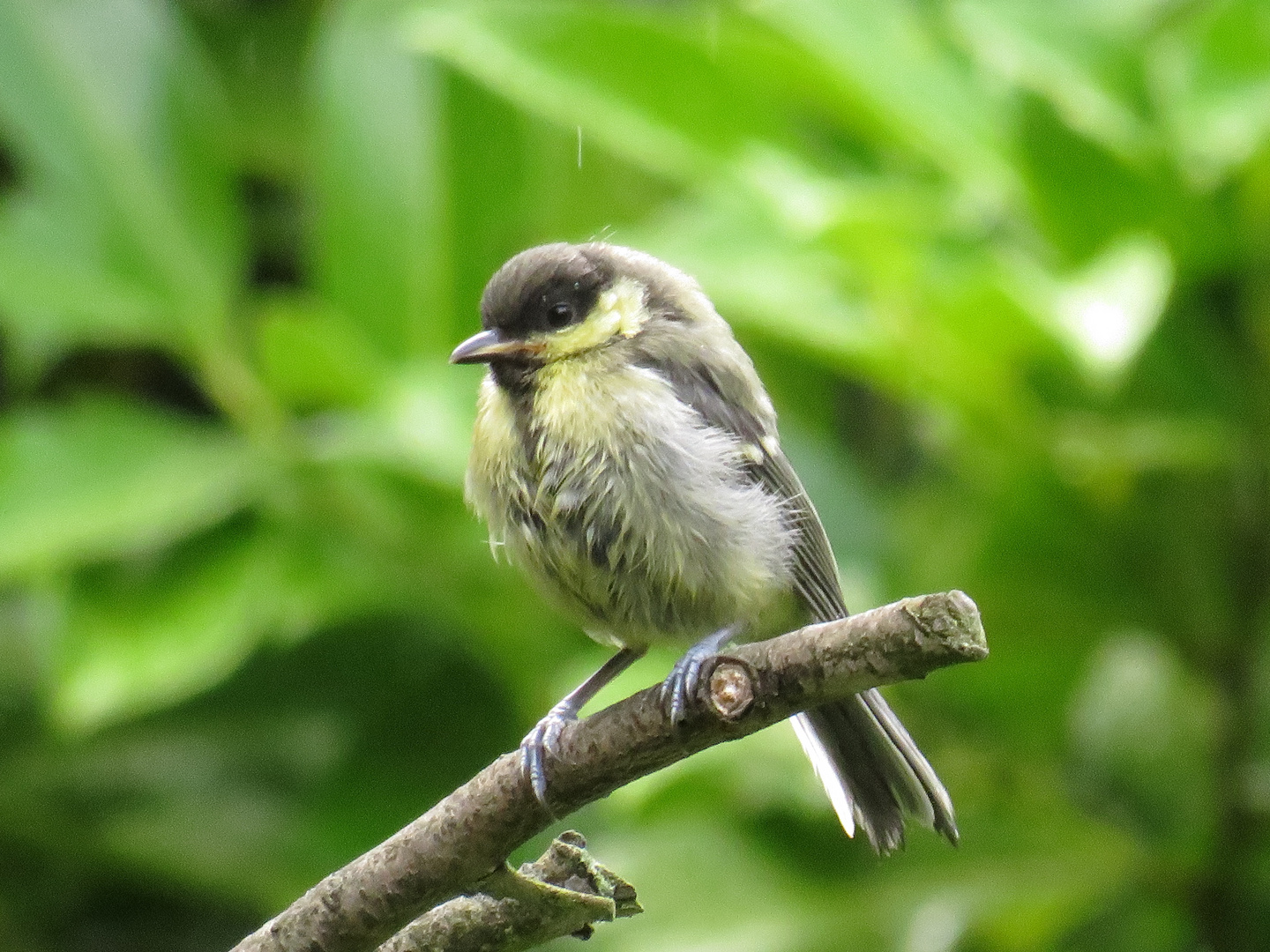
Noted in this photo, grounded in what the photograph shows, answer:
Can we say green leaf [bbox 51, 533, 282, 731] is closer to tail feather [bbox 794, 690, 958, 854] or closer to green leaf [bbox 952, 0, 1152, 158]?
tail feather [bbox 794, 690, 958, 854]

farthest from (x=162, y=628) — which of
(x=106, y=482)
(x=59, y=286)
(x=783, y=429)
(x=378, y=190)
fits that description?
(x=783, y=429)

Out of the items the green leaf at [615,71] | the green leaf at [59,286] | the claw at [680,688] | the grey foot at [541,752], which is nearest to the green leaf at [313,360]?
the green leaf at [59,286]

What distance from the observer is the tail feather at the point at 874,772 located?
77.3 inches

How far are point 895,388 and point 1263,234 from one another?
2.38 ft

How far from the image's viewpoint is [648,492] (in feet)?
6.75

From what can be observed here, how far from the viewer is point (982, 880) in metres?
2.83

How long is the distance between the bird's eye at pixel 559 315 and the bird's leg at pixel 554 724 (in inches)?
18.6

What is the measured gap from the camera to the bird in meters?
2.05

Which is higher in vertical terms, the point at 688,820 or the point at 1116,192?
the point at 1116,192

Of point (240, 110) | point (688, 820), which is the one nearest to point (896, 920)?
point (688, 820)

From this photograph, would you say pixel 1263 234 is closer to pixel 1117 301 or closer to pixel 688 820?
pixel 1117 301

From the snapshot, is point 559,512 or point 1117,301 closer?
point 559,512

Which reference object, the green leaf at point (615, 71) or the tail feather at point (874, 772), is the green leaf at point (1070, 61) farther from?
the tail feather at point (874, 772)

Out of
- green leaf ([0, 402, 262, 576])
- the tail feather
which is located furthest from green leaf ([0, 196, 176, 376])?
the tail feather
